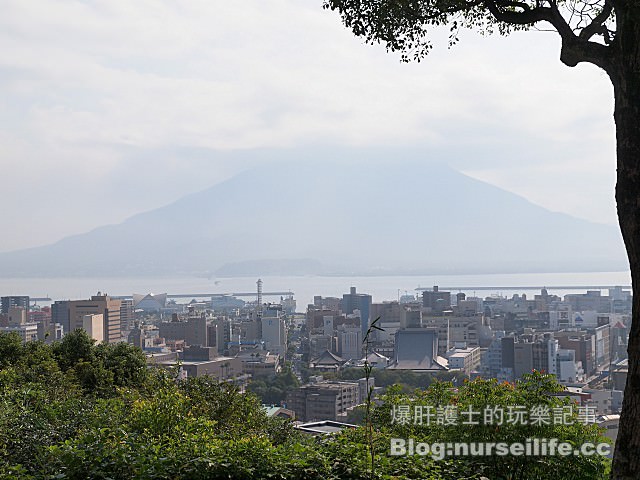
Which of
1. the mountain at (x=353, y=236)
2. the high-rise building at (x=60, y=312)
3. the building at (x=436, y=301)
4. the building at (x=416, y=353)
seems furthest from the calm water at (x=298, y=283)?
the building at (x=416, y=353)

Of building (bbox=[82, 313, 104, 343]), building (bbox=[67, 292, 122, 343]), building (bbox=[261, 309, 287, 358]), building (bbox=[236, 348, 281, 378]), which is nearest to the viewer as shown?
building (bbox=[82, 313, 104, 343])

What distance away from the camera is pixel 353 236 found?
132 metres

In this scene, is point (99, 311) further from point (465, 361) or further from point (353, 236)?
point (353, 236)

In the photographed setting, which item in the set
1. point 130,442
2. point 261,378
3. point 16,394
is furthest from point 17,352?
point 261,378

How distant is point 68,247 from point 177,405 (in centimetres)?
14388

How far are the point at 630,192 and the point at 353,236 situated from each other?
A: 5099 inches

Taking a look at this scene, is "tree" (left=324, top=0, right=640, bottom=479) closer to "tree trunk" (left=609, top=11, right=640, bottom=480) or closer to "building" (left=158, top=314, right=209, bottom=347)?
"tree trunk" (left=609, top=11, right=640, bottom=480)

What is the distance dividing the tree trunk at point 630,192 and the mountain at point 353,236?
96542 millimetres

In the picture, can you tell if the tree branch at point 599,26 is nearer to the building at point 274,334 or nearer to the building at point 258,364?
the building at point 258,364

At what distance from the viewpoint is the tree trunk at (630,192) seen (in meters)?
2.14

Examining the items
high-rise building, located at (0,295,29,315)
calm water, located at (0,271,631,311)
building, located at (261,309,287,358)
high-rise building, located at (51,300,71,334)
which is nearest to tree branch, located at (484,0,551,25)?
high-rise building, located at (51,300,71,334)

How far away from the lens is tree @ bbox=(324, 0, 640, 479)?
7.14 ft

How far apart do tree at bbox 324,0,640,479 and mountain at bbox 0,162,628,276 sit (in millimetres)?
95831

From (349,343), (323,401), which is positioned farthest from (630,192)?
(349,343)
